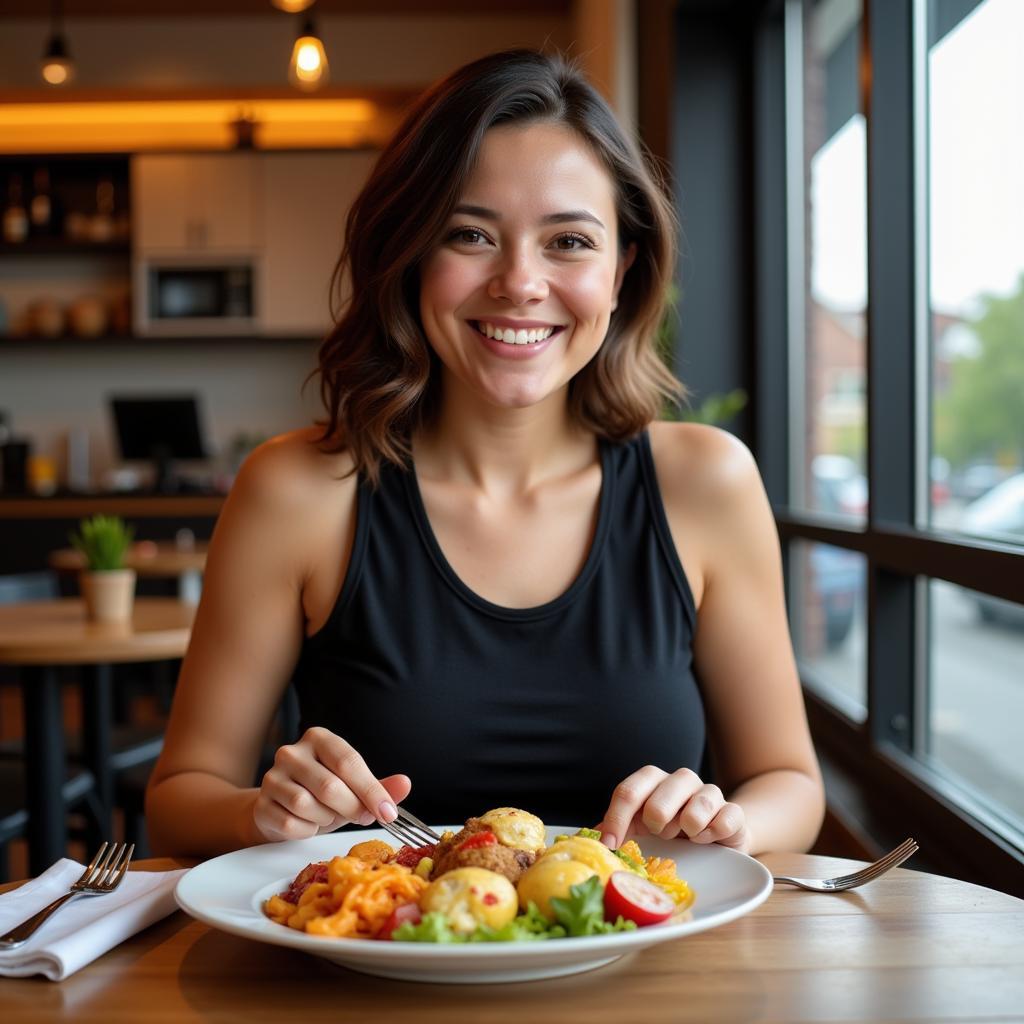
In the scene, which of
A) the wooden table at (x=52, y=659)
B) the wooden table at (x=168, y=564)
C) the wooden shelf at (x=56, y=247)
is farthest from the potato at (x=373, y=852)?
the wooden shelf at (x=56, y=247)

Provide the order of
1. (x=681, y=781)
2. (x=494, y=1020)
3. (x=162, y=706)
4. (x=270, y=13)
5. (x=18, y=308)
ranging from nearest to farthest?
(x=494, y=1020), (x=681, y=781), (x=162, y=706), (x=270, y=13), (x=18, y=308)

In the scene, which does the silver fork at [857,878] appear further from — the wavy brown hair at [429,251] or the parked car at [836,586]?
the parked car at [836,586]

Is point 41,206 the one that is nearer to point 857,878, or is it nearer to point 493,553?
point 493,553

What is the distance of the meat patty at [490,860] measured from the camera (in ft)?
2.72

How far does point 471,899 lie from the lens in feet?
2.57

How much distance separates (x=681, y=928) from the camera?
2.57 ft

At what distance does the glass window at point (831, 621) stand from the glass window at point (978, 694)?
0.35 metres

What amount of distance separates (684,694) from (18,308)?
735 centimetres

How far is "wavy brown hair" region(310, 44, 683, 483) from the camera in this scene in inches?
56.1

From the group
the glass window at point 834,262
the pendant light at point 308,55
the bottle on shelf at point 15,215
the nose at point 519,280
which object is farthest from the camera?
the bottle on shelf at point 15,215

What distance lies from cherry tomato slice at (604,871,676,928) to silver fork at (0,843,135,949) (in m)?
0.39

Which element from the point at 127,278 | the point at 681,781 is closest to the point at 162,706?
the point at 127,278

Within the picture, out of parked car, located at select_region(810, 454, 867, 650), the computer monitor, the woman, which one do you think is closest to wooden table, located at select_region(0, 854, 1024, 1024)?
the woman

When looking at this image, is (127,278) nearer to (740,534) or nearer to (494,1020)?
(740,534)
